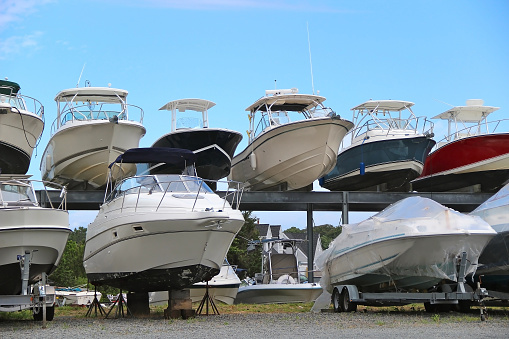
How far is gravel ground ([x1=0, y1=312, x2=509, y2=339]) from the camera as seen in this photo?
10195mm

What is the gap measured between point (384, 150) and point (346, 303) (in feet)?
35.8

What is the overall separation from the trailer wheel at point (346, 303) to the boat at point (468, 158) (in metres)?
11.7

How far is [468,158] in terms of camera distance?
25453 millimetres

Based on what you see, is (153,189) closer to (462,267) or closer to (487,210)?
(462,267)

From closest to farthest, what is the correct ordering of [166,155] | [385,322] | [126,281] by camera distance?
[385,322] → [126,281] → [166,155]

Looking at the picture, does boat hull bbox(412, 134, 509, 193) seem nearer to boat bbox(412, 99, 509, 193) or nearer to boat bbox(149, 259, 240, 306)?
boat bbox(412, 99, 509, 193)

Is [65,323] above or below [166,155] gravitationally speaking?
below

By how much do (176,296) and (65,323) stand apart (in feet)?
7.20

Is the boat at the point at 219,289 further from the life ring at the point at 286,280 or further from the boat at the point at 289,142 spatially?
the boat at the point at 289,142

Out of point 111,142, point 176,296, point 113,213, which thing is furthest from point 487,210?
point 111,142

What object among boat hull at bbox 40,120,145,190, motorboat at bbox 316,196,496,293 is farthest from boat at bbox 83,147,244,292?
Answer: boat hull at bbox 40,120,145,190

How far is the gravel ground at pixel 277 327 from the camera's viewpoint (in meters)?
10.2

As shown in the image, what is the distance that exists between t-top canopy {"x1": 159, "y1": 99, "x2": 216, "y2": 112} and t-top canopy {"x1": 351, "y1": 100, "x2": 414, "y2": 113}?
5.80 metres

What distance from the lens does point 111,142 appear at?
21625mm
